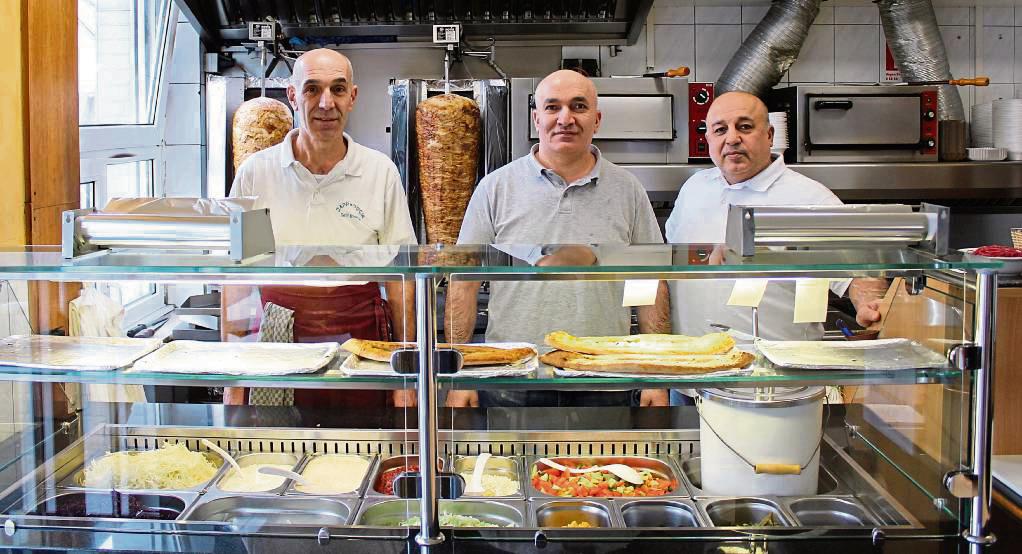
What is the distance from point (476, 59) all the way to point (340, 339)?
348 cm

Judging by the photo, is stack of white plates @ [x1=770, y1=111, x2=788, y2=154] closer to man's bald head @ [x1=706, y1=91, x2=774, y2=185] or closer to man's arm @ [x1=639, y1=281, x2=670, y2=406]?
man's bald head @ [x1=706, y1=91, x2=774, y2=185]

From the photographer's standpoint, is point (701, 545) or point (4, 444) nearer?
point (701, 545)

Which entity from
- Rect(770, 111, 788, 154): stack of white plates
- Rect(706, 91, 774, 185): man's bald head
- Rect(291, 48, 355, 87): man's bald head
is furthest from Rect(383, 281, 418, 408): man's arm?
Rect(770, 111, 788, 154): stack of white plates

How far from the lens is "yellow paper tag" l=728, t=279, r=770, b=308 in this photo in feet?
5.97

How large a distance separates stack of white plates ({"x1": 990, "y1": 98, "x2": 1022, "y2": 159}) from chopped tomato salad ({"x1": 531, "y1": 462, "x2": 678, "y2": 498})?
3934mm

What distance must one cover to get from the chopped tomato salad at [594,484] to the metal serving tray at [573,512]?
3 cm

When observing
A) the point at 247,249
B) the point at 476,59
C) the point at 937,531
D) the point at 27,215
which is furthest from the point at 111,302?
the point at 476,59

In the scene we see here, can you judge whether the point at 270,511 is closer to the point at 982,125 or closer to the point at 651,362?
the point at 651,362

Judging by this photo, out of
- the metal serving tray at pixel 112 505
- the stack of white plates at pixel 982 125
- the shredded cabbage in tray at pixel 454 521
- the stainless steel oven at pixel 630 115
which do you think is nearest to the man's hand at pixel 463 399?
the shredded cabbage in tray at pixel 454 521

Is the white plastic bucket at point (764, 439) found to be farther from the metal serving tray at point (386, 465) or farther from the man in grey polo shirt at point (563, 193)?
the man in grey polo shirt at point (563, 193)

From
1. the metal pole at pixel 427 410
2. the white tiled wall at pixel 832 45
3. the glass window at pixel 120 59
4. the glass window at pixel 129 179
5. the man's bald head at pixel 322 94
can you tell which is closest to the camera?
the metal pole at pixel 427 410

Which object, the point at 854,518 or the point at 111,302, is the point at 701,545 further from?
the point at 111,302

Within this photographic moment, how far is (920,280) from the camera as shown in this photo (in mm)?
1815

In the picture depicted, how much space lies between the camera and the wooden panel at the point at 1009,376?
8.66 feet
